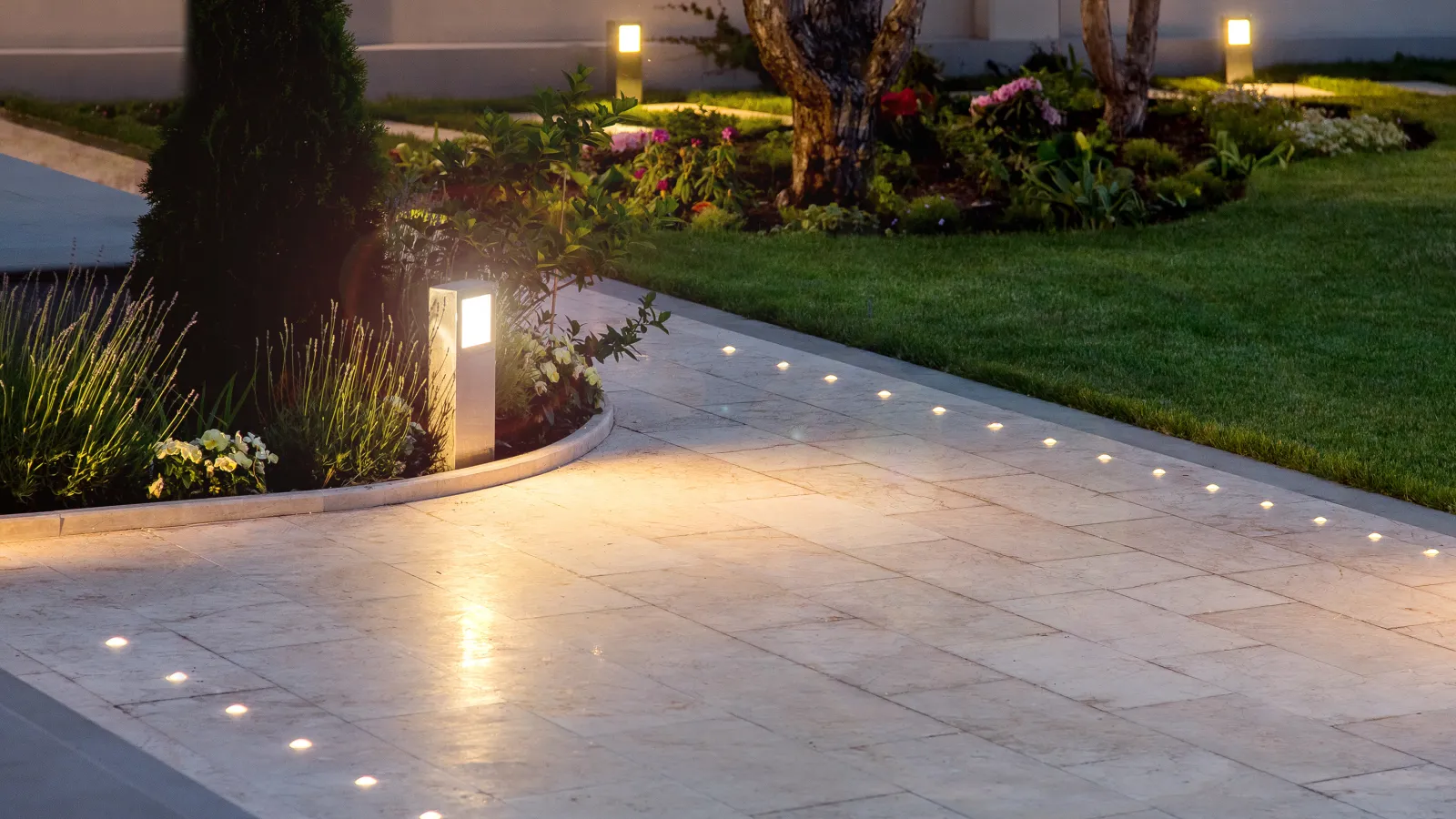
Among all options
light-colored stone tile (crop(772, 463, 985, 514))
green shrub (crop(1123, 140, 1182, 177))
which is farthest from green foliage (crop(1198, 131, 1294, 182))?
light-colored stone tile (crop(772, 463, 985, 514))

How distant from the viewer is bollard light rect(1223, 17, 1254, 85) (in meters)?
24.7

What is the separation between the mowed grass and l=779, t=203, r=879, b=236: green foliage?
344 millimetres

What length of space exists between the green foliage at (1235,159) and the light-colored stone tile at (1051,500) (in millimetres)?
9301

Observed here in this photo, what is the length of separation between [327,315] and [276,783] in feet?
12.7

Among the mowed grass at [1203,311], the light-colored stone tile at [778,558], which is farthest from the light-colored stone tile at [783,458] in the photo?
the mowed grass at [1203,311]

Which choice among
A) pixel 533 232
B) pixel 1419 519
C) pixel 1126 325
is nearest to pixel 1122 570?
pixel 1419 519

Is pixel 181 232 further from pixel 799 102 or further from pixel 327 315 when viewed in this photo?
pixel 799 102

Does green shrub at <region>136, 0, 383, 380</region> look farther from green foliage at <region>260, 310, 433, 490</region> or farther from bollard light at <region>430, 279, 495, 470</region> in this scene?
bollard light at <region>430, 279, 495, 470</region>

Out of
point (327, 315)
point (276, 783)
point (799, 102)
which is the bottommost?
point (276, 783)

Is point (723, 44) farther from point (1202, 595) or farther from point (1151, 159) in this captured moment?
point (1202, 595)

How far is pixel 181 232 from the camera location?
848 cm

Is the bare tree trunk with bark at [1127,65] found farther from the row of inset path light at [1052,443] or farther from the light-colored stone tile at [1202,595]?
the light-colored stone tile at [1202,595]

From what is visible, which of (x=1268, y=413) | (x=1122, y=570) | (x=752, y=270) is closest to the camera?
(x=1122, y=570)

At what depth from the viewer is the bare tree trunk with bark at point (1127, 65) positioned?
58.5 ft
